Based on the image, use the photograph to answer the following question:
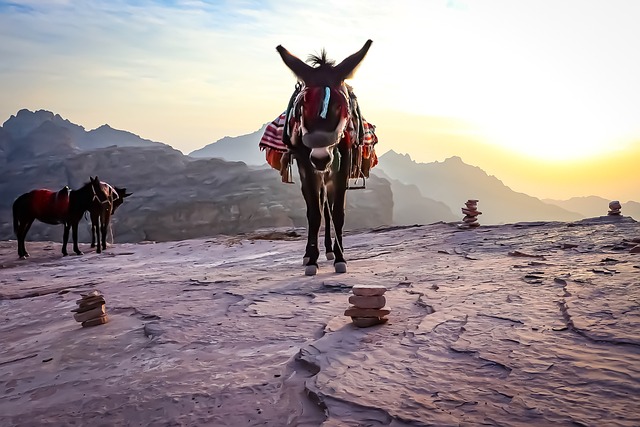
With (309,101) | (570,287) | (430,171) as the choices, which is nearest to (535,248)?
(570,287)

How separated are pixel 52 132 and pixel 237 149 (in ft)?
273

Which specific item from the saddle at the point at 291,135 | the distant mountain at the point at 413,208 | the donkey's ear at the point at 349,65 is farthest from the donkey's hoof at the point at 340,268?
the distant mountain at the point at 413,208

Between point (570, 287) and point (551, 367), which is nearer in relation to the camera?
point (551, 367)

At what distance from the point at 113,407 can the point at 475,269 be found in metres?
4.11

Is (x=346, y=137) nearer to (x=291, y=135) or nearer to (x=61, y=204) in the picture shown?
(x=291, y=135)

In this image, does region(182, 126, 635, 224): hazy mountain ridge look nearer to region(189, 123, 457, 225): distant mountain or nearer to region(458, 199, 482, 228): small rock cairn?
region(189, 123, 457, 225): distant mountain

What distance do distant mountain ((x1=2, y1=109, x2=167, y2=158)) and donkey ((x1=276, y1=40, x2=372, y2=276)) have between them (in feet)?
233

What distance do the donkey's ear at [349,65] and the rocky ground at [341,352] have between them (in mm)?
2505

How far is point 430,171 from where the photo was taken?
164500 mm

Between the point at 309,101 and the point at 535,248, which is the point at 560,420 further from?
the point at 535,248

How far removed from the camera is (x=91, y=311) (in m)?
3.61

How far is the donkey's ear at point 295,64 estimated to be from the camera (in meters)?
5.59

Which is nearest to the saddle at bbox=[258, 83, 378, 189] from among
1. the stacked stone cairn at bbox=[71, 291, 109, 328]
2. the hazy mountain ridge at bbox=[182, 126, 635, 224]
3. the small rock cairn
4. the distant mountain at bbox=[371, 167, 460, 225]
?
the stacked stone cairn at bbox=[71, 291, 109, 328]

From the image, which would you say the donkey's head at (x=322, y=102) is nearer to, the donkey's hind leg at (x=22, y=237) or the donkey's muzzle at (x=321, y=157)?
the donkey's muzzle at (x=321, y=157)
